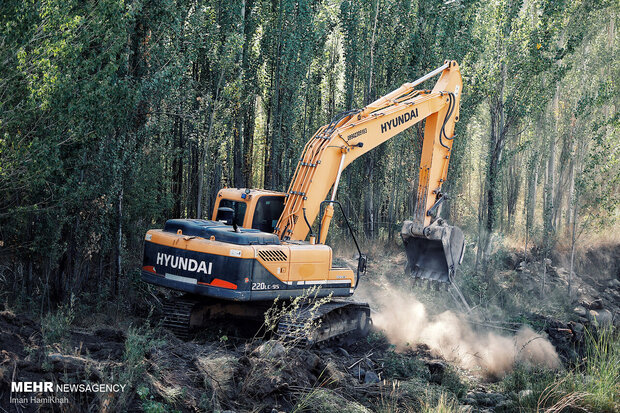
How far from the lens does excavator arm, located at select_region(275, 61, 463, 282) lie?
10.6 meters

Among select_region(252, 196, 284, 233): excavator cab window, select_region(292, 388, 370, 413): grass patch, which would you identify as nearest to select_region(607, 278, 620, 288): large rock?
select_region(252, 196, 284, 233): excavator cab window

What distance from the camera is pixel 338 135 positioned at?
35.6ft

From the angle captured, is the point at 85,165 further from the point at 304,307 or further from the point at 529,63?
the point at 529,63

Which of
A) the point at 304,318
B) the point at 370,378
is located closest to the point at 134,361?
the point at 304,318

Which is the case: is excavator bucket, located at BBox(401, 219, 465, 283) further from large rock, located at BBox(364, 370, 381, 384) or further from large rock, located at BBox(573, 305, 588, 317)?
large rock, located at BBox(573, 305, 588, 317)

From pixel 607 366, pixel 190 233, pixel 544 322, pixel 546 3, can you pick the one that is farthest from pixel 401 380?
pixel 546 3

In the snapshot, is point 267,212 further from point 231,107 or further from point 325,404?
point 231,107

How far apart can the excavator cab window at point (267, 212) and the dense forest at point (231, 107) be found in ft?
9.63

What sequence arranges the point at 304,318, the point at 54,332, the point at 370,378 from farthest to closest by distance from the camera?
1. the point at 304,318
2. the point at 370,378
3. the point at 54,332

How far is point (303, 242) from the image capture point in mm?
10211

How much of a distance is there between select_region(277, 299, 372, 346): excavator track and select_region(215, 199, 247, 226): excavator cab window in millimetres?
1908

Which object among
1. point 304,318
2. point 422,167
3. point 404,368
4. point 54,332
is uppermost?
point 422,167

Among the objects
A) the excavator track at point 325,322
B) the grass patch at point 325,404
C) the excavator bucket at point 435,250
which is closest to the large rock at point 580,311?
the excavator bucket at point 435,250

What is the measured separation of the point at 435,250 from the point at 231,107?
7653mm
